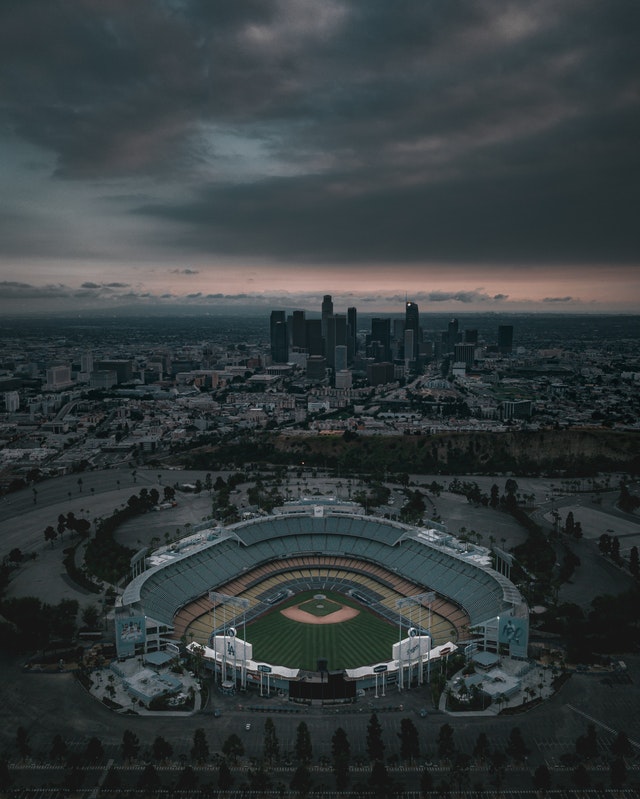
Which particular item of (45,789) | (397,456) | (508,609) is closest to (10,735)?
(45,789)

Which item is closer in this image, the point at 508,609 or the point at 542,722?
the point at 542,722

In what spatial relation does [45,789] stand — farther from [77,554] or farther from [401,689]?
[77,554]

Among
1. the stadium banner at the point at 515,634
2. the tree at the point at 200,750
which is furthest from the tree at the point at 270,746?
the stadium banner at the point at 515,634

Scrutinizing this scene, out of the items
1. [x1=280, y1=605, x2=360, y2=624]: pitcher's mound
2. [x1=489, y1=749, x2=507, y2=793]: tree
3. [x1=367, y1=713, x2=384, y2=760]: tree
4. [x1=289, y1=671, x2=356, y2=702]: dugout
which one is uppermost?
[x1=367, y1=713, x2=384, y2=760]: tree

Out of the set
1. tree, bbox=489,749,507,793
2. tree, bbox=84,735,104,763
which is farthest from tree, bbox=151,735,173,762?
tree, bbox=489,749,507,793

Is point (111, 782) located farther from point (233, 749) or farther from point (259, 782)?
point (259, 782)

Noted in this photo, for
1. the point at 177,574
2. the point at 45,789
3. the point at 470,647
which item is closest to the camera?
the point at 45,789

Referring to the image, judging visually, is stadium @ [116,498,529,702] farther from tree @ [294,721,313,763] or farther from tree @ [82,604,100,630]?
tree @ [294,721,313,763]

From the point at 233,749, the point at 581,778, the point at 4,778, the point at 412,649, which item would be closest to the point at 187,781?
the point at 233,749
